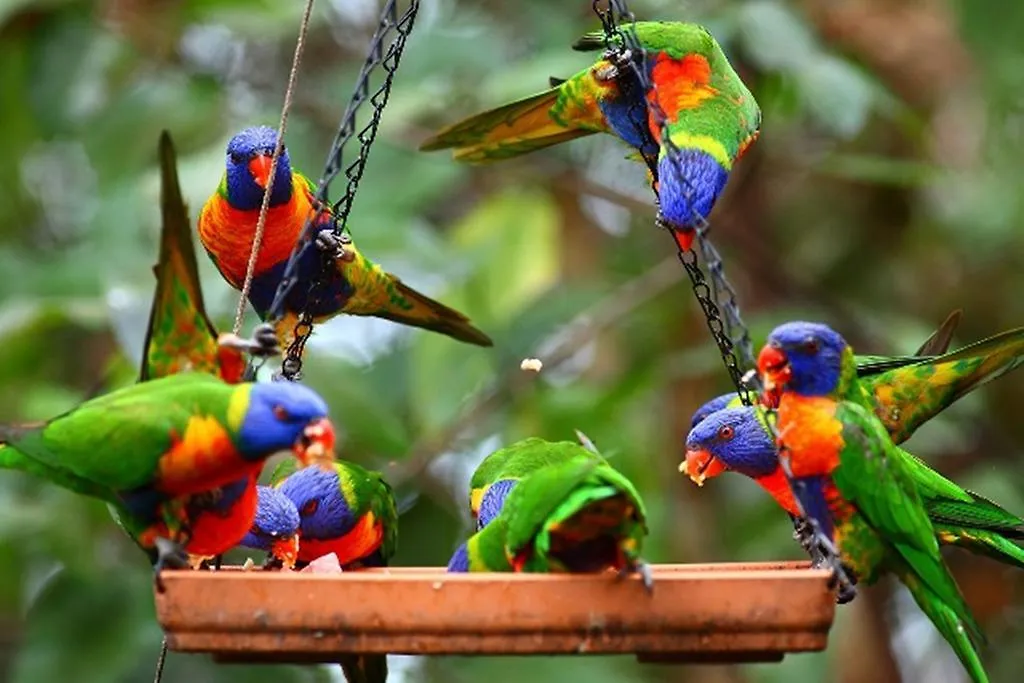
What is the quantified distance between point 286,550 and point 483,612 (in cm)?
75

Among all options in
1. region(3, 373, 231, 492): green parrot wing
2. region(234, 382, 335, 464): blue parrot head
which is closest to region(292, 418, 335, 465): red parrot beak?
region(234, 382, 335, 464): blue parrot head

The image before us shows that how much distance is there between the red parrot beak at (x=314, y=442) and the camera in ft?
6.84

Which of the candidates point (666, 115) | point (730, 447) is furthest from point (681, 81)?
point (730, 447)

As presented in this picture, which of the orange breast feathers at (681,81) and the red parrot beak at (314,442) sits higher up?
the orange breast feathers at (681,81)

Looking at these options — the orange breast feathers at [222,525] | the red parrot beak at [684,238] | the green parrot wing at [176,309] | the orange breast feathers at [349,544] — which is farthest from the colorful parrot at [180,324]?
the red parrot beak at [684,238]

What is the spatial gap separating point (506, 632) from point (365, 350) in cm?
355

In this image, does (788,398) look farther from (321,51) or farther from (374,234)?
(321,51)

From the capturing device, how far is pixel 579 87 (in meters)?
3.27

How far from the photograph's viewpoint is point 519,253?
538 cm

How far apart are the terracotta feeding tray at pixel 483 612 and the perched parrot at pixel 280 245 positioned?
3.02 feet

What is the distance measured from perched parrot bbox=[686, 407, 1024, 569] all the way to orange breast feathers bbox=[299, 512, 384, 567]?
67 centimetres

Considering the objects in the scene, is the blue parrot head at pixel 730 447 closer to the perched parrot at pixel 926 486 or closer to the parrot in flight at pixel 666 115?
the perched parrot at pixel 926 486

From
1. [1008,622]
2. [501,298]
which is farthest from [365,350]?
[1008,622]

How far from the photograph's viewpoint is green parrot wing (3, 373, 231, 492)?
2145 mm
